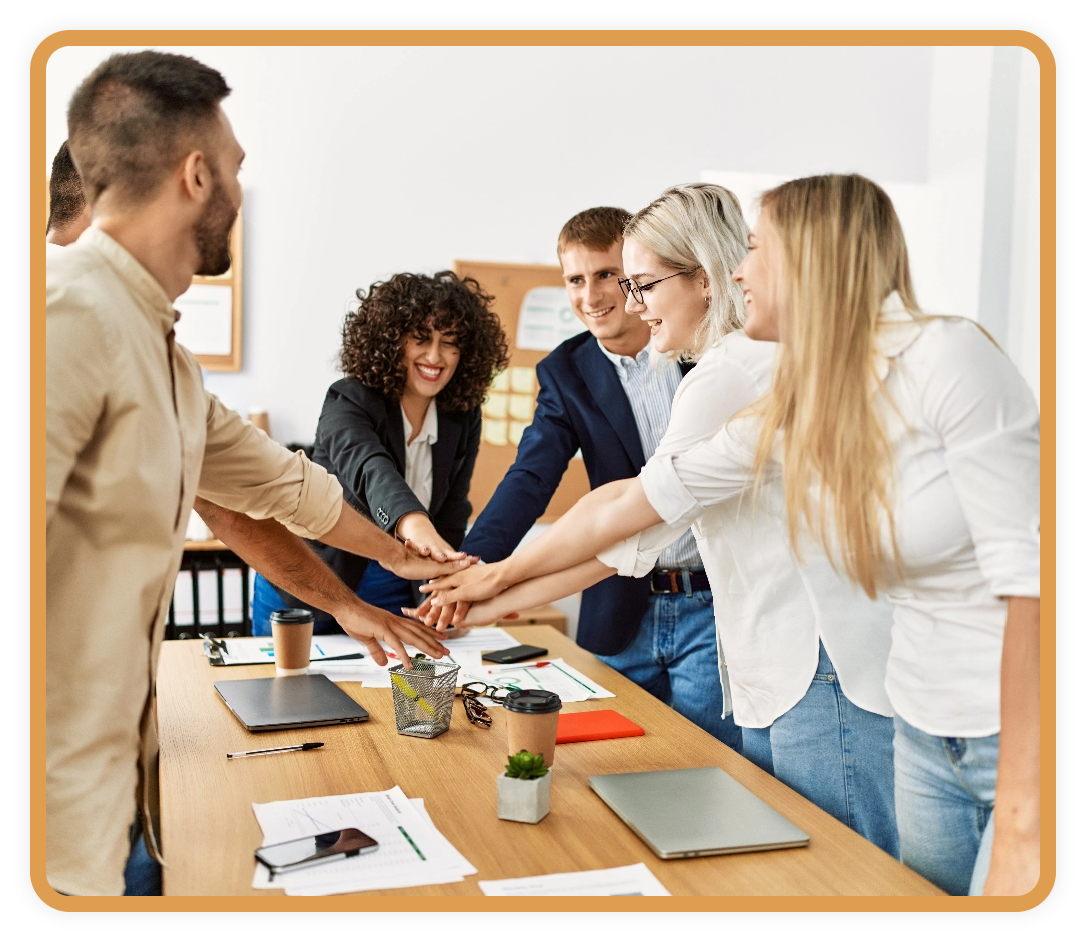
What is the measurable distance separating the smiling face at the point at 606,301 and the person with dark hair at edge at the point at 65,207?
3.56 ft

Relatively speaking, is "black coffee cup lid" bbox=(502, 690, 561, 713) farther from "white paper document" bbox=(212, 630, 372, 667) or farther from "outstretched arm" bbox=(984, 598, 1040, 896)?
"white paper document" bbox=(212, 630, 372, 667)

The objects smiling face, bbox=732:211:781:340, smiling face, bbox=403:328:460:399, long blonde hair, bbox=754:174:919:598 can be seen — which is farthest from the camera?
smiling face, bbox=403:328:460:399

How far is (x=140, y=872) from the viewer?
110 cm

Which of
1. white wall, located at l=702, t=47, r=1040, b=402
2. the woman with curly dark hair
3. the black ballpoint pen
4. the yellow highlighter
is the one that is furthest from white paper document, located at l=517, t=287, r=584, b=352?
the black ballpoint pen

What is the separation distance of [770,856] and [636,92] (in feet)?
11.1

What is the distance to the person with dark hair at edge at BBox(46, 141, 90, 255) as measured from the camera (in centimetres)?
181

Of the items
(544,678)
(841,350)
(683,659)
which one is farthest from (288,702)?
(841,350)

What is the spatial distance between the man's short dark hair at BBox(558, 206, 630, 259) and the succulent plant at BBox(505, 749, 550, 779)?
1.42m

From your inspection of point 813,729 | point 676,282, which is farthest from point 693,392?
point 813,729

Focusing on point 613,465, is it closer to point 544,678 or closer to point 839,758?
point 544,678

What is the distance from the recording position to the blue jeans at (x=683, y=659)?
2088 mm

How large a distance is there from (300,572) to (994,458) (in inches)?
46.7

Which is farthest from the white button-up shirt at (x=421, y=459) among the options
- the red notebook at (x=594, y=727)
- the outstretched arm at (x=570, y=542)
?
the red notebook at (x=594, y=727)

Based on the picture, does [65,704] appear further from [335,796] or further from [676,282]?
[676,282]
